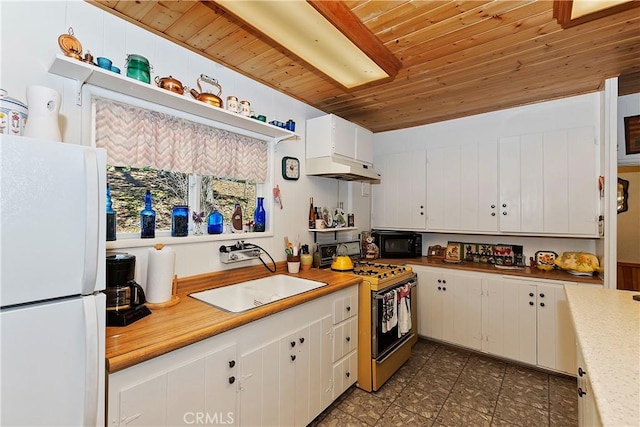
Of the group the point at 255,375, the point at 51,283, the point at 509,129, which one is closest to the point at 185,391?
the point at 255,375

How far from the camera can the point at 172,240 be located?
1825 mm

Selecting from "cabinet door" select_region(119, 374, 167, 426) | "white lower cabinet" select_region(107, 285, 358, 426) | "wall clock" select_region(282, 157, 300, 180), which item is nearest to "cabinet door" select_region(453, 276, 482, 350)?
"white lower cabinet" select_region(107, 285, 358, 426)

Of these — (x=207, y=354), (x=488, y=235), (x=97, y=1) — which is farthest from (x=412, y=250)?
(x=97, y=1)

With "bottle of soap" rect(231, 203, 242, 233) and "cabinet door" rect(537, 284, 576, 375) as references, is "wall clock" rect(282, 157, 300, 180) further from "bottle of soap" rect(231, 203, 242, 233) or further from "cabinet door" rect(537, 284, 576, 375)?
"cabinet door" rect(537, 284, 576, 375)

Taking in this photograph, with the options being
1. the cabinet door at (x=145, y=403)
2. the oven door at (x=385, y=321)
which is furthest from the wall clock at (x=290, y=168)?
the cabinet door at (x=145, y=403)

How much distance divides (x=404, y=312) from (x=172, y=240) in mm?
1978

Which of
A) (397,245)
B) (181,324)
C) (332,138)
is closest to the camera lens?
(181,324)

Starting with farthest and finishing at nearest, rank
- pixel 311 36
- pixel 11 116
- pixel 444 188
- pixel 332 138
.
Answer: pixel 444 188 < pixel 332 138 < pixel 311 36 < pixel 11 116

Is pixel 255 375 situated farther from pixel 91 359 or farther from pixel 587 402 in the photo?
pixel 587 402

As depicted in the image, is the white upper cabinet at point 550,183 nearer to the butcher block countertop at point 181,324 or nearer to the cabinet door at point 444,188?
the cabinet door at point 444,188

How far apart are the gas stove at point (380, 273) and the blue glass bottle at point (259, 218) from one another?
2.93 feet

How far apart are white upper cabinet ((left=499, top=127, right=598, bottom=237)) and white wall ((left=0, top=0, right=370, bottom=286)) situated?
198 cm

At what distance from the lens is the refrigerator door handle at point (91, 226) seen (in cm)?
92

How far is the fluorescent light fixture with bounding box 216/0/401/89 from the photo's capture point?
4.31 feet
